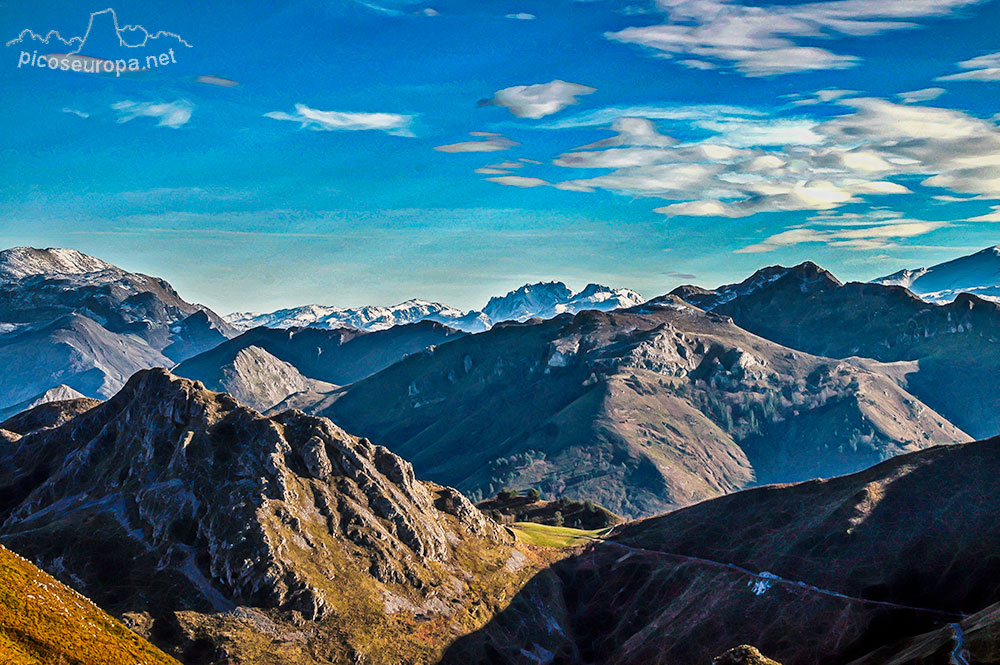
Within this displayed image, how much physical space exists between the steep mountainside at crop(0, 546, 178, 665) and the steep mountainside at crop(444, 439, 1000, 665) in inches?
3326

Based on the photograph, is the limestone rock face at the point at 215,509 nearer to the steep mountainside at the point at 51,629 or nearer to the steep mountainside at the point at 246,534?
the steep mountainside at the point at 246,534

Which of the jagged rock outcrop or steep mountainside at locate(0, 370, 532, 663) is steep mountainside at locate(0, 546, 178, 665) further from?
the jagged rock outcrop

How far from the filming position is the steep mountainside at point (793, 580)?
131 metres

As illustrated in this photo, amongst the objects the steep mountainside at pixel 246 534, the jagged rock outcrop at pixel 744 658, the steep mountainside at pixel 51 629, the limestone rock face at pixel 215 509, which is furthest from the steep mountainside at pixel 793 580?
the steep mountainside at pixel 51 629

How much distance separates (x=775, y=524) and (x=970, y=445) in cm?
4508

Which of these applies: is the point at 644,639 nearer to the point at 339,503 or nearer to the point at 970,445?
the point at 339,503

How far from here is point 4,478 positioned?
183 metres

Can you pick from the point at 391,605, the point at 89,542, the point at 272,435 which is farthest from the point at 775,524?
the point at 89,542

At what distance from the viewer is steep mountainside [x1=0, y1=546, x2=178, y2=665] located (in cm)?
5838

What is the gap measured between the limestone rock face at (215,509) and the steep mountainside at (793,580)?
2583cm

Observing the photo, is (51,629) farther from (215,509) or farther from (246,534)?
(215,509)

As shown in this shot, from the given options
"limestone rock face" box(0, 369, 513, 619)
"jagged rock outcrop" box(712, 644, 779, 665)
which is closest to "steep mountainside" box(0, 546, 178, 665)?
"limestone rock face" box(0, 369, 513, 619)

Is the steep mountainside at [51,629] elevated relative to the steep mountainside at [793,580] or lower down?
elevated

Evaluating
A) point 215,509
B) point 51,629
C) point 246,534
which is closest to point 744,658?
point 51,629
